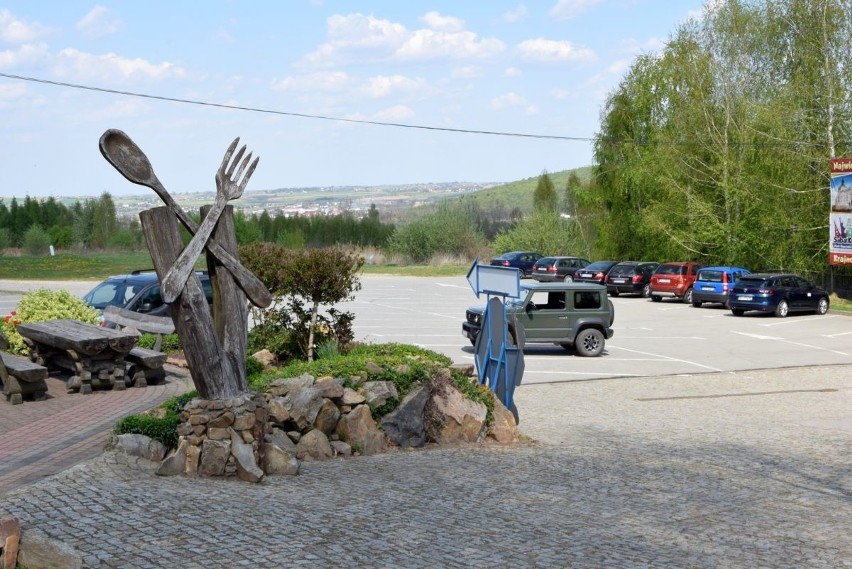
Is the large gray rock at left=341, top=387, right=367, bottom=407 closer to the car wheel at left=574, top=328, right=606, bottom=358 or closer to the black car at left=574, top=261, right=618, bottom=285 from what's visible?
the car wheel at left=574, top=328, right=606, bottom=358

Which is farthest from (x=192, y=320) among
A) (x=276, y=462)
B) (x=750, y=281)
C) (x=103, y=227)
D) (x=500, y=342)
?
(x=103, y=227)

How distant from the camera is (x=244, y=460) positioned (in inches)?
377

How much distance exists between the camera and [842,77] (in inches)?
1526

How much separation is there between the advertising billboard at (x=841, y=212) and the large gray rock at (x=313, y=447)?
2769 centimetres

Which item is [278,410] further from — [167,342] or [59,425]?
[167,342]

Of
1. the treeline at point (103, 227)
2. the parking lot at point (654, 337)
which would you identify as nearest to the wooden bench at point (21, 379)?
the parking lot at point (654, 337)

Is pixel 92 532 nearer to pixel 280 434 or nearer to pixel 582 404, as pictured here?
pixel 280 434

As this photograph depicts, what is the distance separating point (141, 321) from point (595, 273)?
3071 centimetres

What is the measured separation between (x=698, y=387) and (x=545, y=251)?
43.6 meters

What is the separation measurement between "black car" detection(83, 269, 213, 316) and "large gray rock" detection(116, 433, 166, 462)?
9.70 meters

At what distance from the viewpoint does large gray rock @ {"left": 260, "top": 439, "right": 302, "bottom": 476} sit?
32.5 ft

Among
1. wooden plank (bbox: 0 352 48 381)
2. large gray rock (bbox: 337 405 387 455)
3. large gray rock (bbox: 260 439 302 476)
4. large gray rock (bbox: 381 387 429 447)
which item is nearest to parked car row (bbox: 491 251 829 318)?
large gray rock (bbox: 381 387 429 447)

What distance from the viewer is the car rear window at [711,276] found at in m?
A: 35.2

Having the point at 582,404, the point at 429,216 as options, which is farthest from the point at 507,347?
the point at 429,216
